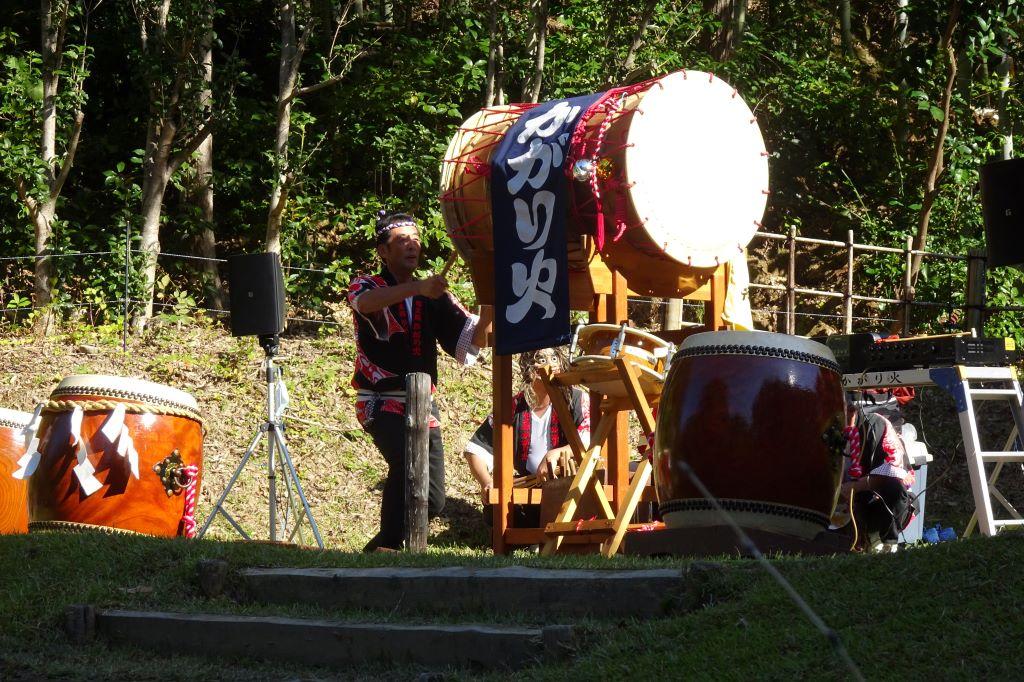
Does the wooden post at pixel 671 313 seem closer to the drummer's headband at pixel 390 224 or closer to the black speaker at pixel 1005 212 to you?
the drummer's headband at pixel 390 224

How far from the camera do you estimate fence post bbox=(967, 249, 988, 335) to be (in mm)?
11311

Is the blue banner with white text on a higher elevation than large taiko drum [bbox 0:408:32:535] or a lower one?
higher

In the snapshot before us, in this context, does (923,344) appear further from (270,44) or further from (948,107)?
(270,44)

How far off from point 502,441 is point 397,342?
30.8 inches

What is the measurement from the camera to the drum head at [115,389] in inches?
250

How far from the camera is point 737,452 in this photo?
470 cm

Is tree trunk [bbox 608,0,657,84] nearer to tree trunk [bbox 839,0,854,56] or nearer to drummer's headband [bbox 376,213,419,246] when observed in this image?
tree trunk [bbox 839,0,854,56]

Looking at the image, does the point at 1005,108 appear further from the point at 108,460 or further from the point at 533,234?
the point at 108,460

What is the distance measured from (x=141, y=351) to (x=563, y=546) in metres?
6.10

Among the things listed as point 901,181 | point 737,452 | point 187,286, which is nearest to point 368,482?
point 187,286

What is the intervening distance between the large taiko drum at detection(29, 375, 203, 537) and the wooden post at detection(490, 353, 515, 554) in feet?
5.17

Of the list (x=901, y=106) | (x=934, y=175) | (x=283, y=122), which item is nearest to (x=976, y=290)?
(x=934, y=175)

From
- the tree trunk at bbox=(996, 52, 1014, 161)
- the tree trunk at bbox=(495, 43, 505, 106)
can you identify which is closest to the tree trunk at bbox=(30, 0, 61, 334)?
the tree trunk at bbox=(495, 43, 505, 106)

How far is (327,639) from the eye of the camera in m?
3.93
